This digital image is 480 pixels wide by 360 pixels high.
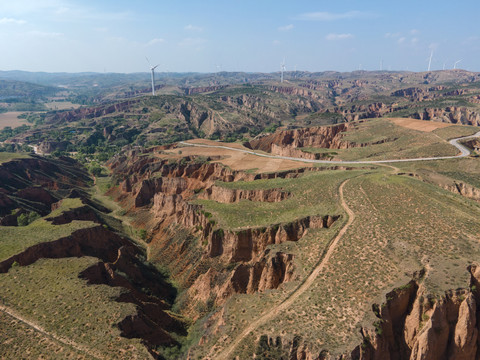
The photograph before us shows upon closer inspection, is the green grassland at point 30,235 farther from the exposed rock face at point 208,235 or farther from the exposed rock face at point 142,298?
the exposed rock face at point 208,235

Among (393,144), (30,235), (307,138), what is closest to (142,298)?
(30,235)

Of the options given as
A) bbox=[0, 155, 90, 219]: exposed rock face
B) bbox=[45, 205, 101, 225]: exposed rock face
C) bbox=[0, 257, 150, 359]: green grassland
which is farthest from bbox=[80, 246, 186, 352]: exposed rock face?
bbox=[0, 155, 90, 219]: exposed rock face

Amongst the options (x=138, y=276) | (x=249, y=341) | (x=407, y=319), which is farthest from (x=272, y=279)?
(x=138, y=276)

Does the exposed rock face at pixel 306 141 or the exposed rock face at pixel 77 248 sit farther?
the exposed rock face at pixel 306 141

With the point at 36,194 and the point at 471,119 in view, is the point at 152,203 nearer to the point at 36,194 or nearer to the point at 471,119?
the point at 36,194

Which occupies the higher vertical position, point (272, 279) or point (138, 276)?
point (272, 279)

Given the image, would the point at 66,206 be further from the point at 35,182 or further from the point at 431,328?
the point at 431,328

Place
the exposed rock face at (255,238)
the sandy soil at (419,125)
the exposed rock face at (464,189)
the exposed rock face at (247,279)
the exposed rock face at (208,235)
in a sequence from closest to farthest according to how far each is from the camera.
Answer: the exposed rock face at (247,279)
the exposed rock face at (208,235)
the exposed rock face at (255,238)
the exposed rock face at (464,189)
the sandy soil at (419,125)

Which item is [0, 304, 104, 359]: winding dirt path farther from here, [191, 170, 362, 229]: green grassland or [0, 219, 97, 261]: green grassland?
[191, 170, 362, 229]: green grassland

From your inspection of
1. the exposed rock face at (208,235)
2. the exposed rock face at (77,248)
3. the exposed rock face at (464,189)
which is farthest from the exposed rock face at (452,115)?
the exposed rock face at (77,248)
